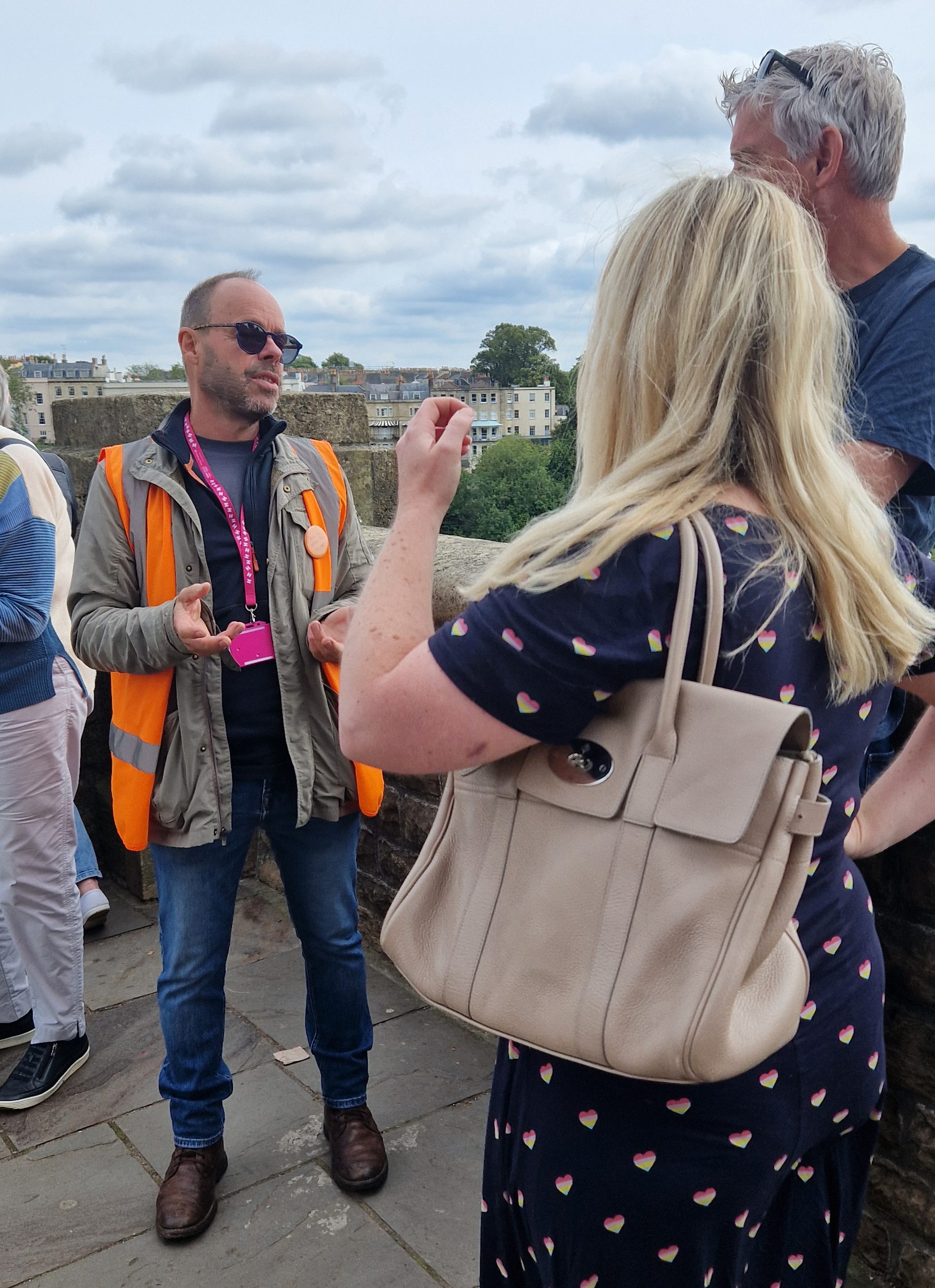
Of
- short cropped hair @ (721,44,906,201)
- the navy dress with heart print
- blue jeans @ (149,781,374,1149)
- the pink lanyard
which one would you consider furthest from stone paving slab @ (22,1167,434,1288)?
short cropped hair @ (721,44,906,201)

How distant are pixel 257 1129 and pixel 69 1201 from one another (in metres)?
0.49

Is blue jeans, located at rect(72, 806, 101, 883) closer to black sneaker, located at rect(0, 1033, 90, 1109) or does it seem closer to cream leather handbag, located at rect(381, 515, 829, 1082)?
black sneaker, located at rect(0, 1033, 90, 1109)

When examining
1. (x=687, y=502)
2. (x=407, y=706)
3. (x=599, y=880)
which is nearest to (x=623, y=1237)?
(x=599, y=880)

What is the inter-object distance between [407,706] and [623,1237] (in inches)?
27.0

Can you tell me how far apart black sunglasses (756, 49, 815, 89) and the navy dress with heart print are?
104 centimetres

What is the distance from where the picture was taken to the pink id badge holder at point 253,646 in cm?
263

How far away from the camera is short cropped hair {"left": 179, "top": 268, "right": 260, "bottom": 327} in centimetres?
280

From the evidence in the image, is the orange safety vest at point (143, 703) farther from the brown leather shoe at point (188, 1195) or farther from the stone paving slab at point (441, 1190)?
the stone paving slab at point (441, 1190)

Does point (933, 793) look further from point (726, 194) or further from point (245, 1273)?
point (245, 1273)

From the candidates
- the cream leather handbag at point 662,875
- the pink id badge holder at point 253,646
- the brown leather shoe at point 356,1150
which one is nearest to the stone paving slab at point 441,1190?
the brown leather shoe at point 356,1150

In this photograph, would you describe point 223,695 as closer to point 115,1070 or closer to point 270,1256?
point 270,1256

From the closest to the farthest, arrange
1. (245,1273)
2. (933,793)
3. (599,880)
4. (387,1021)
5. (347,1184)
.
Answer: (599,880) → (933,793) → (245,1273) → (347,1184) → (387,1021)

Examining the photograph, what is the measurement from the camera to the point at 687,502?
1.18 metres

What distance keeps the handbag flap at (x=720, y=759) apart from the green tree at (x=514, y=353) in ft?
237
